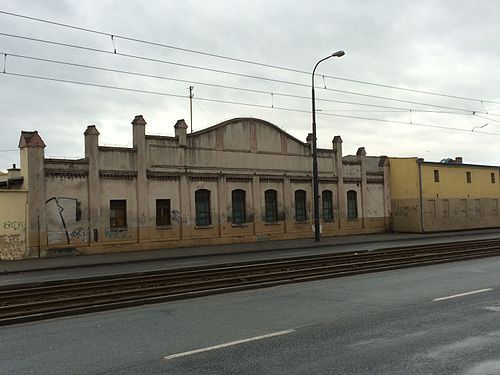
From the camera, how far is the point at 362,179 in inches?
1480

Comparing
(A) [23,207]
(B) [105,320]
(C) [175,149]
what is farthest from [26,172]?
(B) [105,320]

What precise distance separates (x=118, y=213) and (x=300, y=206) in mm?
12620

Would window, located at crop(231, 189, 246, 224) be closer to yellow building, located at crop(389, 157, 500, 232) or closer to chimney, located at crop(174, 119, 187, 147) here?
chimney, located at crop(174, 119, 187, 147)

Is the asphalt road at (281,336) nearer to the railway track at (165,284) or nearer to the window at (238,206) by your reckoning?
the railway track at (165,284)

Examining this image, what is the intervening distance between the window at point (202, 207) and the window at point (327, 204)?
9049 millimetres

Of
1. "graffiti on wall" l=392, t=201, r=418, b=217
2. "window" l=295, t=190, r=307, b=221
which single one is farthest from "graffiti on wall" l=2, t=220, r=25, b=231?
"graffiti on wall" l=392, t=201, r=418, b=217

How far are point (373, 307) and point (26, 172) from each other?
775 inches

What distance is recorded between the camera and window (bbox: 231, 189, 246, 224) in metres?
31.0

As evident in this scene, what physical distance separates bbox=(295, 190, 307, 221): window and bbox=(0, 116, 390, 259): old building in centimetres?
7

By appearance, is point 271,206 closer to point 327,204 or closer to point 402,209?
point 327,204

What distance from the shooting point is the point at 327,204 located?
116ft

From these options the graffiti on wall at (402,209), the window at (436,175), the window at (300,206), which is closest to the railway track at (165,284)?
the window at (300,206)

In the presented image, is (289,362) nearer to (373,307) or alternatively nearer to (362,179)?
(373,307)

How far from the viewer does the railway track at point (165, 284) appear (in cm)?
1019
